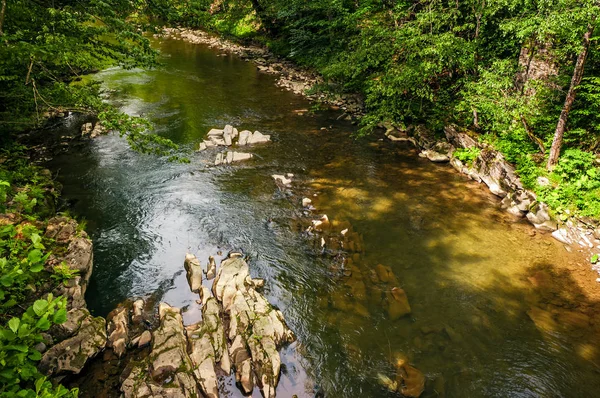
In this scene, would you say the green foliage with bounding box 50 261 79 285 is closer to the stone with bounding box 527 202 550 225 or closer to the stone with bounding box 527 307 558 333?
the stone with bounding box 527 307 558 333

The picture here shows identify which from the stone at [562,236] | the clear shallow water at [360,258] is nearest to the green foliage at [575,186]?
the stone at [562,236]

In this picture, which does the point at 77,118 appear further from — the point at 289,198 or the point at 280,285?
the point at 280,285

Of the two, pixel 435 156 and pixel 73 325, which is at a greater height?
pixel 73 325

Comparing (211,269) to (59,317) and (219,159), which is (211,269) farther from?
(219,159)

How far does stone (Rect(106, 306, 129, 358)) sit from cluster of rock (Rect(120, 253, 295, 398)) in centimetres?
57

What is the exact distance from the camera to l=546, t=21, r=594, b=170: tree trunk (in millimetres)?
8633

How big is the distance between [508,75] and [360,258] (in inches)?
328

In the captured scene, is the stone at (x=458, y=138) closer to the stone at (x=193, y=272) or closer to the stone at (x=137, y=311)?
the stone at (x=193, y=272)

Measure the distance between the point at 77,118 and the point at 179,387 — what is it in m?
16.0

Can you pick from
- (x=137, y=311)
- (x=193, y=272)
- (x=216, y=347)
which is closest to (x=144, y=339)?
(x=137, y=311)

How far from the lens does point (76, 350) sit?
5.70 meters

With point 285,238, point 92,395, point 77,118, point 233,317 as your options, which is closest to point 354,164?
point 285,238

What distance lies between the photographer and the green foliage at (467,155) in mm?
12469

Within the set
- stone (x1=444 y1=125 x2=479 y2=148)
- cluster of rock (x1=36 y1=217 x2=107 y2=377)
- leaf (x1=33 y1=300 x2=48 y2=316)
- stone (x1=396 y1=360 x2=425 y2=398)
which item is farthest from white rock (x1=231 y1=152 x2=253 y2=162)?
leaf (x1=33 y1=300 x2=48 y2=316)
